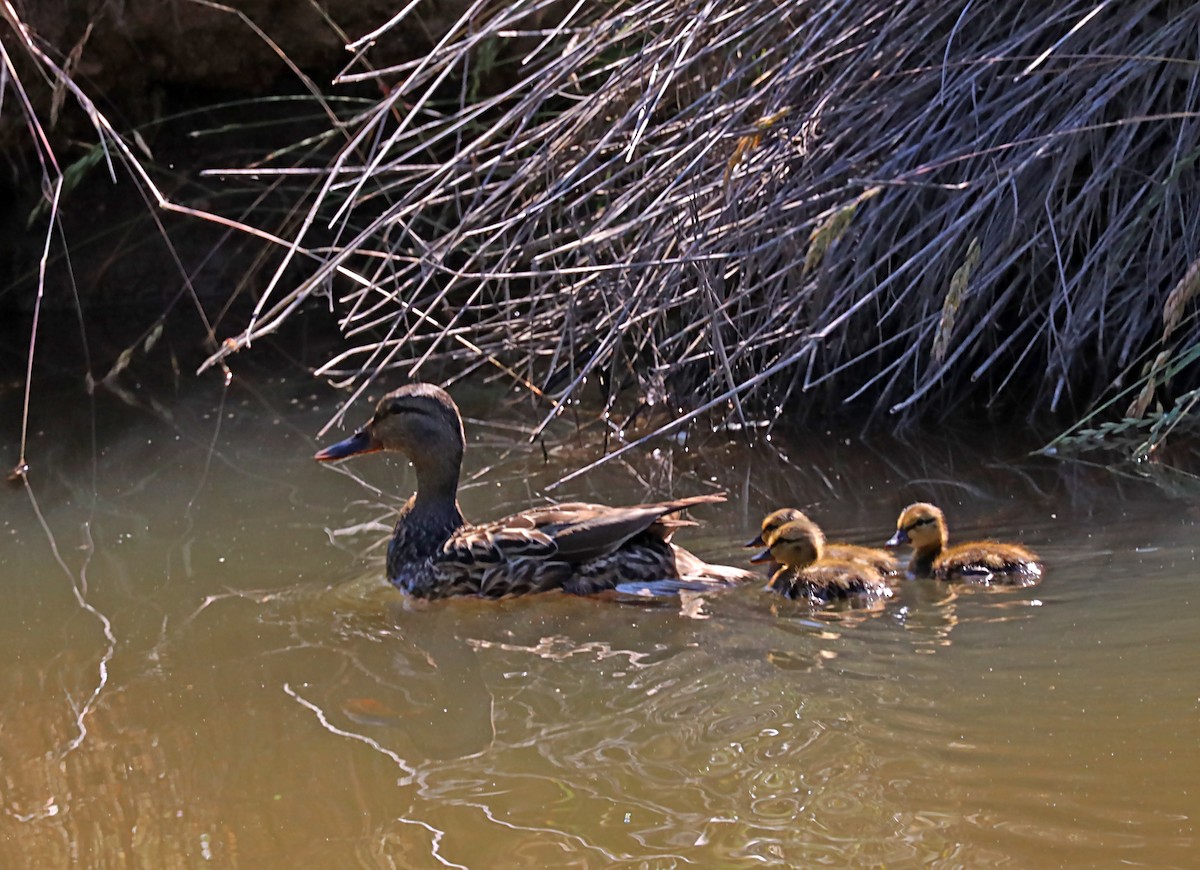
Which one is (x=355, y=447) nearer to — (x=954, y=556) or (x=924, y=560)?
(x=924, y=560)

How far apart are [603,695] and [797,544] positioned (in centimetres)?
112

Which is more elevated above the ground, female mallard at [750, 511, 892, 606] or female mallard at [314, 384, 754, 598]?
female mallard at [750, 511, 892, 606]

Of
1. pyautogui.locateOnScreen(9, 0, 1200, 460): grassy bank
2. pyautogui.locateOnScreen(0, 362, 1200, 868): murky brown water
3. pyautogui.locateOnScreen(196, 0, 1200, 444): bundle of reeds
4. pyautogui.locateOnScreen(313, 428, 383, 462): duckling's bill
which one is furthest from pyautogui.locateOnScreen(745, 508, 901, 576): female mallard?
pyautogui.locateOnScreen(313, 428, 383, 462): duckling's bill

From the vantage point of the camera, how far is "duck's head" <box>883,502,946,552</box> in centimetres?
461

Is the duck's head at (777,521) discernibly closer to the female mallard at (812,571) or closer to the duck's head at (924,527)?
the female mallard at (812,571)

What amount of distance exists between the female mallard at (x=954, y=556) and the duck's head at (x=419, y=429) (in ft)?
4.73

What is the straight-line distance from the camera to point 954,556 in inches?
174

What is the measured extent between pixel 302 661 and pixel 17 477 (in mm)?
2390

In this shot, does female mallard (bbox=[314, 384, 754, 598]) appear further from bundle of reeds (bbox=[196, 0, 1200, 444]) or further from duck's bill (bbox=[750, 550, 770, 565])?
bundle of reeds (bbox=[196, 0, 1200, 444])

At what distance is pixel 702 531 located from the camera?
5168 millimetres

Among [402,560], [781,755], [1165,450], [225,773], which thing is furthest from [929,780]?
[1165,450]

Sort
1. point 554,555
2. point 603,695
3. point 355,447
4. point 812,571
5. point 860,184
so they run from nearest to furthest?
point 603,695
point 812,571
point 554,555
point 860,184
point 355,447

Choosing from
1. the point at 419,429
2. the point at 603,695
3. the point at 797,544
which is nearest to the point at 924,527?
the point at 797,544

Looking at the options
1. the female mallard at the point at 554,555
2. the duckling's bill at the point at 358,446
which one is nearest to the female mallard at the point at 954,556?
the female mallard at the point at 554,555
